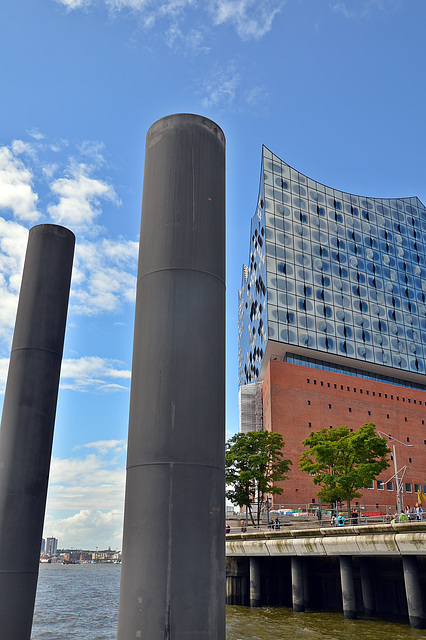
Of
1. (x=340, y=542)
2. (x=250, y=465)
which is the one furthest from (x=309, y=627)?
(x=250, y=465)

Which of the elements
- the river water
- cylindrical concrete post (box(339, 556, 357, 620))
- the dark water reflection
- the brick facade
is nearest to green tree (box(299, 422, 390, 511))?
the river water

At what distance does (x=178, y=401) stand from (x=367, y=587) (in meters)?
23.3

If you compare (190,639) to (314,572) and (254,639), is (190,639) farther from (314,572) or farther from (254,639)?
(314,572)

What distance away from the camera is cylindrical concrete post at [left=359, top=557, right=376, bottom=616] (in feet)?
83.3

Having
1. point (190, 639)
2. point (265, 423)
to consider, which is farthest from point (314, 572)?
point (265, 423)

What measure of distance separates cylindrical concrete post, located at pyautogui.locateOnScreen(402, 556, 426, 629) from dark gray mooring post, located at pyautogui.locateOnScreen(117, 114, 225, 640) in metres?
18.6

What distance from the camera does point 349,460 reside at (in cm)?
4522

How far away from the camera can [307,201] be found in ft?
262

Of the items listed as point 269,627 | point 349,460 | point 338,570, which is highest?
point 349,460

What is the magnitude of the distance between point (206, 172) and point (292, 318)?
65.0 metres

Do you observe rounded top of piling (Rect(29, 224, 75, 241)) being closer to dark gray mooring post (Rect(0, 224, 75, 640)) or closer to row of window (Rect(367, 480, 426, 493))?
dark gray mooring post (Rect(0, 224, 75, 640))

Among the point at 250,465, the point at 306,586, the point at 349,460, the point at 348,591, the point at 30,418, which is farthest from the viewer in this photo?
the point at 250,465

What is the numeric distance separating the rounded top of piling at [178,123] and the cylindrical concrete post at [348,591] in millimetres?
22438

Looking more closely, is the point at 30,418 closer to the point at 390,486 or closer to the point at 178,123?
the point at 178,123
